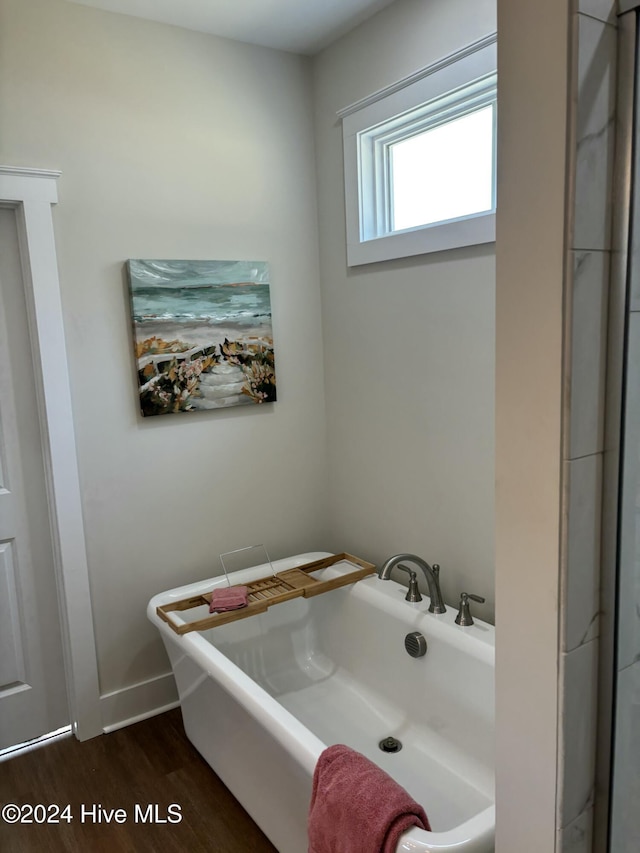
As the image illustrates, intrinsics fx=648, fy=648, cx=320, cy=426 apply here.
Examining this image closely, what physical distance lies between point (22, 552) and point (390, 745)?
1.60 m

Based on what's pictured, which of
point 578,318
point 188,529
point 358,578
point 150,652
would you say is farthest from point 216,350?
point 578,318

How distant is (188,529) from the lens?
2.85 metres

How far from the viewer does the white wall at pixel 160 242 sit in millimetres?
2420

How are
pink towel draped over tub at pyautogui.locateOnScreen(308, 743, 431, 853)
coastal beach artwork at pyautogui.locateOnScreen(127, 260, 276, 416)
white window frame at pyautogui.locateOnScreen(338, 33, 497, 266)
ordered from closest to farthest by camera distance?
pink towel draped over tub at pyautogui.locateOnScreen(308, 743, 431, 853) → white window frame at pyautogui.locateOnScreen(338, 33, 497, 266) → coastal beach artwork at pyautogui.locateOnScreen(127, 260, 276, 416)

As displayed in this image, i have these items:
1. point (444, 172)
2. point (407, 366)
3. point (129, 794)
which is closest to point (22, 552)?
point (129, 794)

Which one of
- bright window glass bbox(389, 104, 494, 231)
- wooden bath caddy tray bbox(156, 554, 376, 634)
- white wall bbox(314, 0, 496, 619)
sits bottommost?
wooden bath caddy tray bbox(156, 554, 376, 634)

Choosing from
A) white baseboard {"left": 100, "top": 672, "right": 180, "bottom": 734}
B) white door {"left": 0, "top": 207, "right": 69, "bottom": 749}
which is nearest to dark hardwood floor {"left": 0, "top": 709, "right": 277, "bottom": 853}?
white baseboard {"left": 100, "top": 672, "right": 180, "bottom": 734}

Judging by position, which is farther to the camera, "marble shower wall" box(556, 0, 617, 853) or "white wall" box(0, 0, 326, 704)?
"white wall" box(0, 0, 326, 704)

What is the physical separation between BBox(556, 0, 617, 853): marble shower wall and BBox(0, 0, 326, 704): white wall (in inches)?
80.9

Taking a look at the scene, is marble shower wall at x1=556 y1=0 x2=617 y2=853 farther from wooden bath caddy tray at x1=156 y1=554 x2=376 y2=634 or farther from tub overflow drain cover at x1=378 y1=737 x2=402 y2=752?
wooden bath caddy tray at x1=156 y1=554 x2=376 y2=634

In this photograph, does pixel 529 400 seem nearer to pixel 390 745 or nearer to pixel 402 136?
pixel 390 745

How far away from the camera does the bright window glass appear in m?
2.37

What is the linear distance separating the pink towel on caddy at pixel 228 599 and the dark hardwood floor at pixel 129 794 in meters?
0.61

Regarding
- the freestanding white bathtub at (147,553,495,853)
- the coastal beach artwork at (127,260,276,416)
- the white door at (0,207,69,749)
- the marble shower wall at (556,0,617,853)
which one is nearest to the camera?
the marble shower wall at (556,0,617,853)
